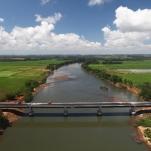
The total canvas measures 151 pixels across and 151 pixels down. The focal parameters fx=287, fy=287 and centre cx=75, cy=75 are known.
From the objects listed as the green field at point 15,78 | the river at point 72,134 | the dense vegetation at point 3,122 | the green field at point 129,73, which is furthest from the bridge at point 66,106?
the green field at point 129,73

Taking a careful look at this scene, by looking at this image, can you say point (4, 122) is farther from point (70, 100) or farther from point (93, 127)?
point (70, 100)

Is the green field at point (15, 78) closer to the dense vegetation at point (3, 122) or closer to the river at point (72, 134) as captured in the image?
the dense vegetation at point (3, 122)

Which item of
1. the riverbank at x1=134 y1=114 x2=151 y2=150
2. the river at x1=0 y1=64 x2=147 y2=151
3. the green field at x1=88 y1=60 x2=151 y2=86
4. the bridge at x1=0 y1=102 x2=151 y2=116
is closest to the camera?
the river at x1=0 y1=64 x2=147 y2=151

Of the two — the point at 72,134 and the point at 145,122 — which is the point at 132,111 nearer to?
the point at 145,122

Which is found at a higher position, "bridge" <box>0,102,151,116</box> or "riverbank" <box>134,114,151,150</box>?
"bridge" <box>0,102,151,116</box>

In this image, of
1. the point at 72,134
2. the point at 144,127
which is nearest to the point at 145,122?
the point at 144,127

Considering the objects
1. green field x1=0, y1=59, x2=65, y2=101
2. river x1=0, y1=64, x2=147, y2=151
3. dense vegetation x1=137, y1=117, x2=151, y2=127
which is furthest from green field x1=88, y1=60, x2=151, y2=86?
river x1=0, y1=64, x2=147, y2=151

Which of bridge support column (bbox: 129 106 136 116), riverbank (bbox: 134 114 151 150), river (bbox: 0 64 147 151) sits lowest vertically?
river (bbox: 0 64 147 151)

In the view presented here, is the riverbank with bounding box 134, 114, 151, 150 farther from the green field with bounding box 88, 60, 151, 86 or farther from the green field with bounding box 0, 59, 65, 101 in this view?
the green field with bounding box 88, 60, 151, 86

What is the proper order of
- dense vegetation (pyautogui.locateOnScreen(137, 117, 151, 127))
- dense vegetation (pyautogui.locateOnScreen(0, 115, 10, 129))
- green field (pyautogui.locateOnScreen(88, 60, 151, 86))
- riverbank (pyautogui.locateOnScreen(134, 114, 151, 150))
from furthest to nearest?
green field (pyautogui.locateOnScreen(88, 60, 151, 86)), dense vegetation (pyautogui.locateOnScreen(137, 117, 151, 127)), dense vegetation (pyautogui.locateOnScreen(0, 115, 10, 129)), riverbank (pyautogui.locateOnScreen(134, 114, 151, 150))

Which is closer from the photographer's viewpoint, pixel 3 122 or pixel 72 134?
pixel 72 134

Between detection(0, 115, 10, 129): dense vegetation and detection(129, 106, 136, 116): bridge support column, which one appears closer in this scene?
detection(0, 115, 10, 129): dense vegetation
